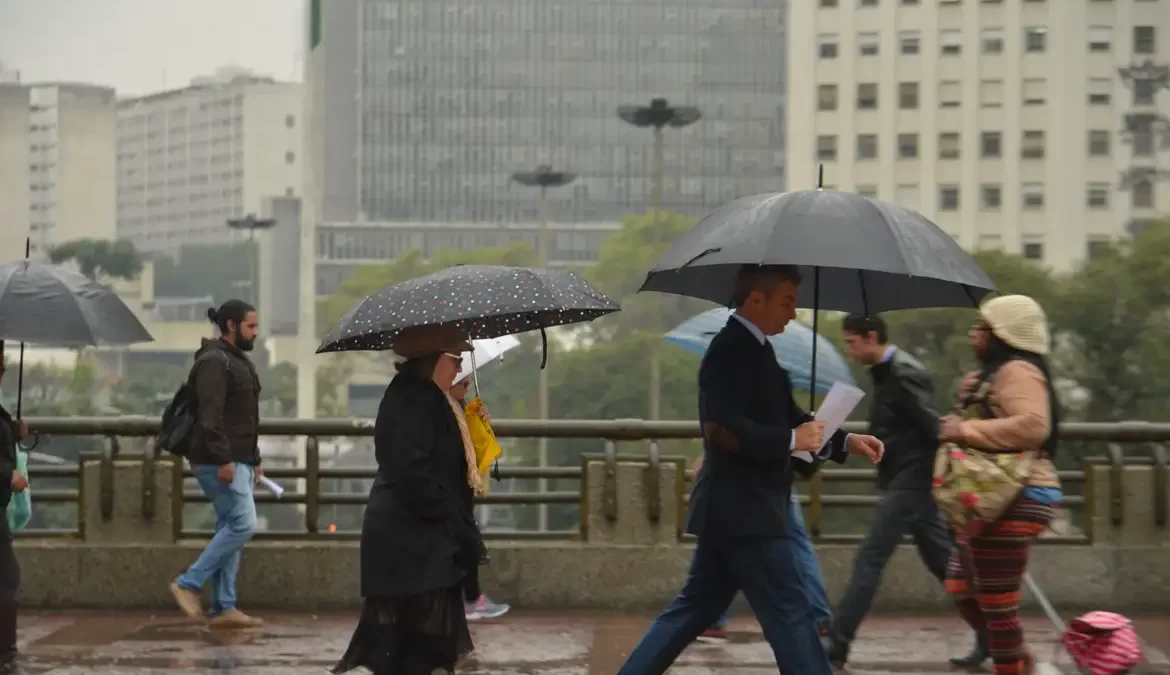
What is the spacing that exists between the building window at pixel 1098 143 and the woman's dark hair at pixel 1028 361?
12627 centimetres

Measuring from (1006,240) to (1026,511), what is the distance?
125m

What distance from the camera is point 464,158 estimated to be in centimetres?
14538

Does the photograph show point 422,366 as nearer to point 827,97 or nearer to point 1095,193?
point 827,97

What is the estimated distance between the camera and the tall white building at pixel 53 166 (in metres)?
134

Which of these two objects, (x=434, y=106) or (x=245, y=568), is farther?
(x=434, y=106)

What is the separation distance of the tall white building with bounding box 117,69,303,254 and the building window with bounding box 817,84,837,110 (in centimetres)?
5533

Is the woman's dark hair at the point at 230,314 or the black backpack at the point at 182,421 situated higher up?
the woman's dark hair at the point at 230,314

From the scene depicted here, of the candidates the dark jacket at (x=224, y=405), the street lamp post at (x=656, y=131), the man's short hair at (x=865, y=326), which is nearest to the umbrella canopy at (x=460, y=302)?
the man's short hair at (x=865, y=326)

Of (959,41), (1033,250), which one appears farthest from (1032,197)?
(959,41)

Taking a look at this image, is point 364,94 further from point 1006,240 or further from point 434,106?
point 1006,240

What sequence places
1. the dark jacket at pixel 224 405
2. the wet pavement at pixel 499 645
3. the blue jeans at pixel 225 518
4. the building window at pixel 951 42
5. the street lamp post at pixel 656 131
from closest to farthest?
1. the wet pavement at pixel 499 645
2. the dark jacket at pixel 224 405
3. the blue jeans at pixel 225 518
4. the street lamp post at pixel 656 131
5. the building window at pixel 951 42

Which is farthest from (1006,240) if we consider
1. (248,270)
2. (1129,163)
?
(248,270)

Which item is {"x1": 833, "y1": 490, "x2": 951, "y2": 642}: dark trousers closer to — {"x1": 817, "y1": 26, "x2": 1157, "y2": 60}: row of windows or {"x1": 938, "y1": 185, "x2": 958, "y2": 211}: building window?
{"x1": 817, "y1": 26, "x2": 1157, "y2": 60}: row of windows

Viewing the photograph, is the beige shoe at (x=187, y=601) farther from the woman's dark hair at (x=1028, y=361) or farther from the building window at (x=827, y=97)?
the building window at (x=827, y=97)
